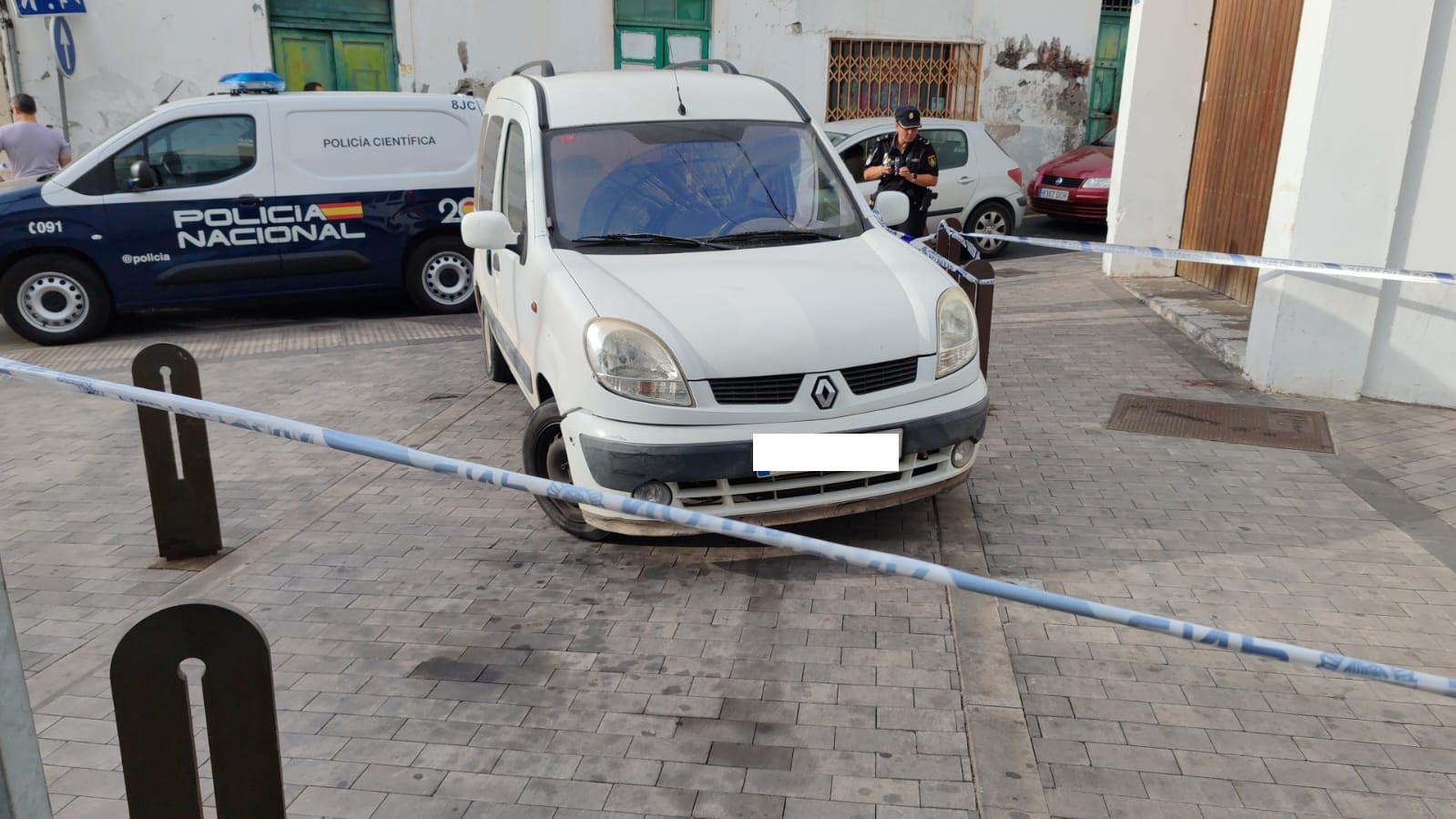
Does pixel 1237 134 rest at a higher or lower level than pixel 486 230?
higher

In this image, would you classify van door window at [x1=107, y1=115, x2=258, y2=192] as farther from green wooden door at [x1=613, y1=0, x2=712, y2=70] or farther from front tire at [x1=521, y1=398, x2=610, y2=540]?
green wooden door at [x1=613, y1=0, x2=712, y2=70]


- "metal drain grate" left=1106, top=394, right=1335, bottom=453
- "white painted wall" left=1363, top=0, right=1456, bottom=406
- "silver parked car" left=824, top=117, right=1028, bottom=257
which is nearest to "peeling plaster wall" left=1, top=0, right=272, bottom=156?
"silver parked car" left=824, top=117, right=1028, bottom=257

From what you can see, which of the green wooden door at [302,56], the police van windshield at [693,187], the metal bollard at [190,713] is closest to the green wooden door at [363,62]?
the green wooden door at [302,56]

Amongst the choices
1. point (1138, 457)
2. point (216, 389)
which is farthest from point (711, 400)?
point (216, 389)

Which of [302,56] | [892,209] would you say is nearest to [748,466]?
[892,209]

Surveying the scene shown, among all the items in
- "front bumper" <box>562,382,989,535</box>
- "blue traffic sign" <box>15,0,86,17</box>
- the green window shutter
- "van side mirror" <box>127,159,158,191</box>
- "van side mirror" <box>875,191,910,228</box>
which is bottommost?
"front bumper" <box>562,382,989,535</box>

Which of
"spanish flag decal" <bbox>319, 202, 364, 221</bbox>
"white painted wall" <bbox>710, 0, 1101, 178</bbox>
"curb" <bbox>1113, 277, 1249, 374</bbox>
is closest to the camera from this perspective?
"curb" <bbox>1113, 277, 1249, 374</bbox>

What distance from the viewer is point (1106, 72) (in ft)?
59.6

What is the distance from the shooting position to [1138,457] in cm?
577

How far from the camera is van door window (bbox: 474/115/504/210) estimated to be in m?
6.34

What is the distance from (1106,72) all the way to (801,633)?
16.8 meters

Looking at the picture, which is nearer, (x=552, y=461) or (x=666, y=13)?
(x=552, y=461)

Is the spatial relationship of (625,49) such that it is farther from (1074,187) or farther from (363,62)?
(1074,187)

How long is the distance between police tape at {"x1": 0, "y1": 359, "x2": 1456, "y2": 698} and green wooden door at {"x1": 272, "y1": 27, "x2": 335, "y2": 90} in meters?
12.5
